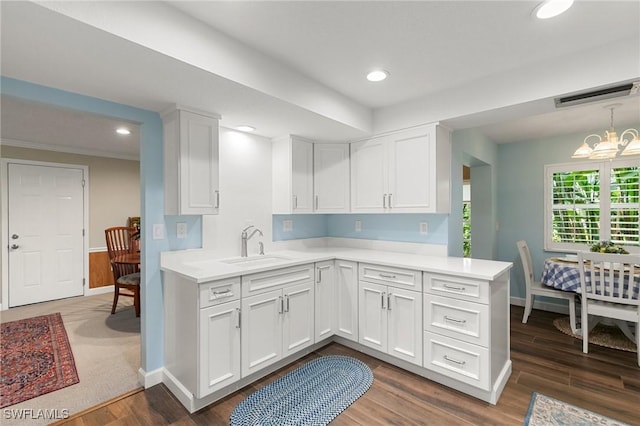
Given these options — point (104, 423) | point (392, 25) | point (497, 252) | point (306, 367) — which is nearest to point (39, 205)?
point (104, 423)

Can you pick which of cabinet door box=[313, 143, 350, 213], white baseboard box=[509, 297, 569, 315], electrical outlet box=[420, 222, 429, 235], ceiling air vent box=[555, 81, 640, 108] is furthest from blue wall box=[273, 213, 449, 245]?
white baseboard box=[509, 297, 569, 315]

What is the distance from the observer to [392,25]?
174cm

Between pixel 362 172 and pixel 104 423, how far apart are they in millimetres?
2894

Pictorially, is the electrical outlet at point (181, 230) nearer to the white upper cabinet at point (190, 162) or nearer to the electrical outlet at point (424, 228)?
the white upper cabinet at point (190, 162)

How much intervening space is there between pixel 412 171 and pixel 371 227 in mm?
924

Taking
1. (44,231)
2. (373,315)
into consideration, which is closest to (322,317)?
(373,315)

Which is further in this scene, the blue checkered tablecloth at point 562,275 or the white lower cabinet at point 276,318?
the blue checkered tablecloth at point 562,275

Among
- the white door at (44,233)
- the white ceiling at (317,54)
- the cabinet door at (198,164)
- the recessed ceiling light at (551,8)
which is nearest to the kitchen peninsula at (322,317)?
the cabinet door at (198,164)

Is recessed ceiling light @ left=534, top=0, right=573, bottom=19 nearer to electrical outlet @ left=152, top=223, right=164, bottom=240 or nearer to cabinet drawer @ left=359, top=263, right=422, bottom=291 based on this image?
cabinet drawer @ left=359, top=263, right=422, bottom=291

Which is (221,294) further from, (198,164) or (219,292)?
(198,164)

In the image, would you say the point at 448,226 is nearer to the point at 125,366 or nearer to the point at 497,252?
the point at 497,252

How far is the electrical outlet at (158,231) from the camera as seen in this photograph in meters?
2.35

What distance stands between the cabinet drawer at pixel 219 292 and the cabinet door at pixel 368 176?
1.61 m

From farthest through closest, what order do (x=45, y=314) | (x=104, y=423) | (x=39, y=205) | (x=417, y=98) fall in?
1. (x=39, y=205)
2. (x=45, y=314)
3. (x=417, y=98)
4. (x=104, y=423)
